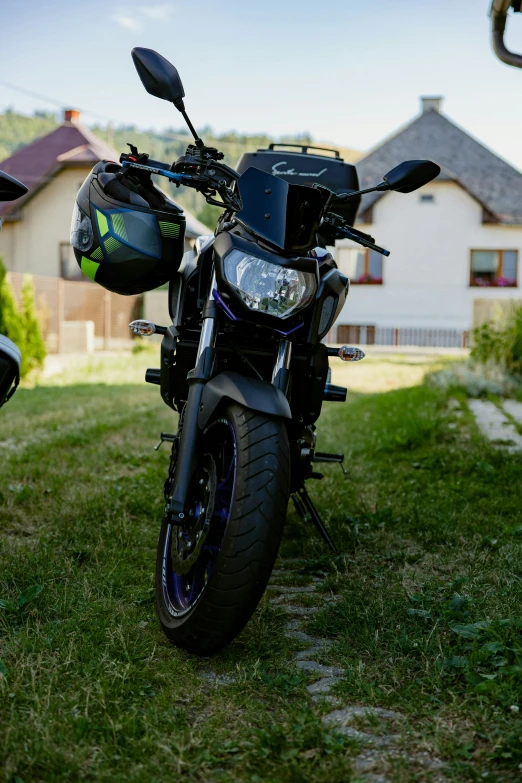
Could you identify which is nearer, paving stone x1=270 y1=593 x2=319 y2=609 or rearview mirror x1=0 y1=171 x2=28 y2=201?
rearview mirror x1=0 y1=171 x2=28 y2=201

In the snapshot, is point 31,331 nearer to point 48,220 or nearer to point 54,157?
point 48,220

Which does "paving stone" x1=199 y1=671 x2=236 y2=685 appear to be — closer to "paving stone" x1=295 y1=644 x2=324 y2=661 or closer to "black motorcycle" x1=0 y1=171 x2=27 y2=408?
"paving stone" x1=295 y1=644 x2=324 y2=661

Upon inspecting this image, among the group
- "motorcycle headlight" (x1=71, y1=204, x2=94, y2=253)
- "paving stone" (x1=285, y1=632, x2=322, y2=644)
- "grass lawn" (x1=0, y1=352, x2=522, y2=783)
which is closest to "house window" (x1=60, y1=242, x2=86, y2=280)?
"grass lawn" (x1=0, y1=352, x2=522, y2=783)

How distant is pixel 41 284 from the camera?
15.1m

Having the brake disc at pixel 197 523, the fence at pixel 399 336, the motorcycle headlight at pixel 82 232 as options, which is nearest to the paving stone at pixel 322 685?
the brake disc at pixel 197 523

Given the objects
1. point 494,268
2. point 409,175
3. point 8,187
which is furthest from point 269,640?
point 494,268

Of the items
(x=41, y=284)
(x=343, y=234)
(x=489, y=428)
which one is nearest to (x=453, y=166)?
(x=41, y=284)

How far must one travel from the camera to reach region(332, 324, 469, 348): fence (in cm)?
2719

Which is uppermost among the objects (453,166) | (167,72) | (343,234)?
(453,166)

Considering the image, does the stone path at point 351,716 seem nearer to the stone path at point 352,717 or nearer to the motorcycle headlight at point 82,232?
the stone path at point 352,717

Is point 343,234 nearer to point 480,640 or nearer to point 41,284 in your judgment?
point 480,640

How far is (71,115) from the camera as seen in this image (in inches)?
1151

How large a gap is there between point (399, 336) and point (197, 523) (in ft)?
83.6

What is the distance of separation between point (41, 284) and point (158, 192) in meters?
12.6
